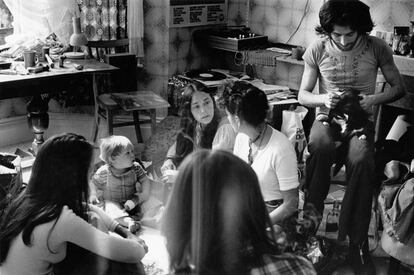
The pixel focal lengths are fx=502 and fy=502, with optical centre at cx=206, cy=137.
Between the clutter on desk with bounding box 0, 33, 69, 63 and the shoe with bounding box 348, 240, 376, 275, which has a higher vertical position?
the clutter on desk with bounding box 0, 33, 69, 63

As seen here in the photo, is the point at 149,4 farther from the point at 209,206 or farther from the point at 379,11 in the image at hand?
the point at 209,206

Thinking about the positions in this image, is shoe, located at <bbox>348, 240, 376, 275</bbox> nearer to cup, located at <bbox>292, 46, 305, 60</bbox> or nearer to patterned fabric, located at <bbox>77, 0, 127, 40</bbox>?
cup, located at <bbox>292, 46, 305, 60</bbox>

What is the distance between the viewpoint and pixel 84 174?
41.3 inches

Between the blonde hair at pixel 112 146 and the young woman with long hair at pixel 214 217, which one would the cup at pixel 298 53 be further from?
the young woman with long hair at pixel 214 217

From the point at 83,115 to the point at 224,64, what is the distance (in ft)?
1.76

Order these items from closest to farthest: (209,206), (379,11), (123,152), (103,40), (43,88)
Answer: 1. (209,206)
2. (379,11)
3. (123,152)
4. (103,40)
5. (43,88)

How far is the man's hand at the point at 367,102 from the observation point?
4.66 feet

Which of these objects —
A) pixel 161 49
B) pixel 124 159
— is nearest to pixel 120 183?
pixel 124 159

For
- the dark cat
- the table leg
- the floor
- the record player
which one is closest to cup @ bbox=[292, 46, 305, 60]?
the record player

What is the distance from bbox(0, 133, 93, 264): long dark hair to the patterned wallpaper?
86cm

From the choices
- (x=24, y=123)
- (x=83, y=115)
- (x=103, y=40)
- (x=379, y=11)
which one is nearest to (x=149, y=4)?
(x=103, y=40)

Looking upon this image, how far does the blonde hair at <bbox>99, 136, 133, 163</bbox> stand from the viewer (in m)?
1.54

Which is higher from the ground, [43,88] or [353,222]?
[43,88]

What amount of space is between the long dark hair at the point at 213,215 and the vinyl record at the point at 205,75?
2.50 feet
